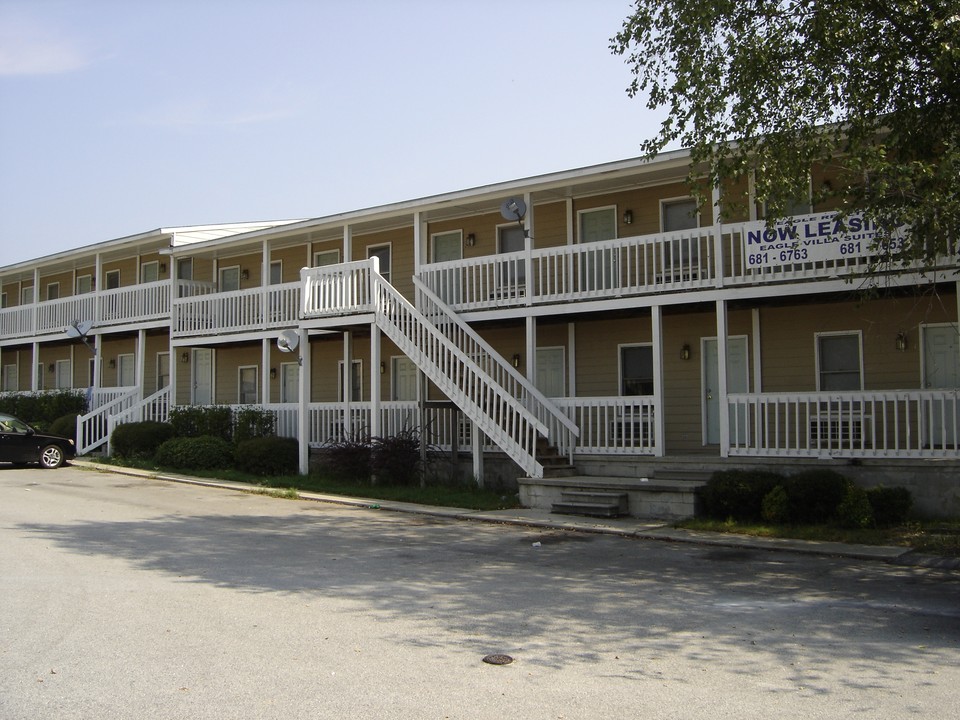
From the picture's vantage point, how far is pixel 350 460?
62.6 feet

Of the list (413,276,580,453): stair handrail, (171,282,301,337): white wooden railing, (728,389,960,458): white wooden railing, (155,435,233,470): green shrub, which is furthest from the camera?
(171,282,301,337): white wooden railing

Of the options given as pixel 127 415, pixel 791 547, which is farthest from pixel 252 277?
pixel 791 547

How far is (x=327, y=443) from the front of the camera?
20.6m

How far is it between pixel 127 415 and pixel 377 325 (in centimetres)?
1023

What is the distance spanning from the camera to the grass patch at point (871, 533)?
12.1 metres

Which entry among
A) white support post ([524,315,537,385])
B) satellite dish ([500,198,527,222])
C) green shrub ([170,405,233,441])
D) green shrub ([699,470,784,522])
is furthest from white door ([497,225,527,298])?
green shrub ([170,405,233,441])

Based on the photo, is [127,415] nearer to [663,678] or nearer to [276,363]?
[276,363]

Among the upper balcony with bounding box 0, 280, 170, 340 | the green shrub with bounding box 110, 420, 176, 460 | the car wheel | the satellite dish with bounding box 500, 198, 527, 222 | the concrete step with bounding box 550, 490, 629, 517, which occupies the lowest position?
the concrete step with bounding box 550, 490, 629, 517

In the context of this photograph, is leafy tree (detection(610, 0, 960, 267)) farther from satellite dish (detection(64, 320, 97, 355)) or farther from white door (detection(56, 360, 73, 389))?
white door (detection(56, 360, 73, 389))

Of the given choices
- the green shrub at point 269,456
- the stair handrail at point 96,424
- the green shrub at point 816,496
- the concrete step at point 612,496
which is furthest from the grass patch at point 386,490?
the stair handrail at point 96,424

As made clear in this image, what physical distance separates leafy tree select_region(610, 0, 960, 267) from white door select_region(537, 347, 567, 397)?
26.5ft

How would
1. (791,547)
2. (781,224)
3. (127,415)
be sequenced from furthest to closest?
1. (127,415)
2. (781,224)
3. (791,547)

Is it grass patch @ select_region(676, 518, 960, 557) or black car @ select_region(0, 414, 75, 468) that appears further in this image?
black car @ select_region(0, 414, 75, 468)

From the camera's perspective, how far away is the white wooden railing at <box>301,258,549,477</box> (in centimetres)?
1661
